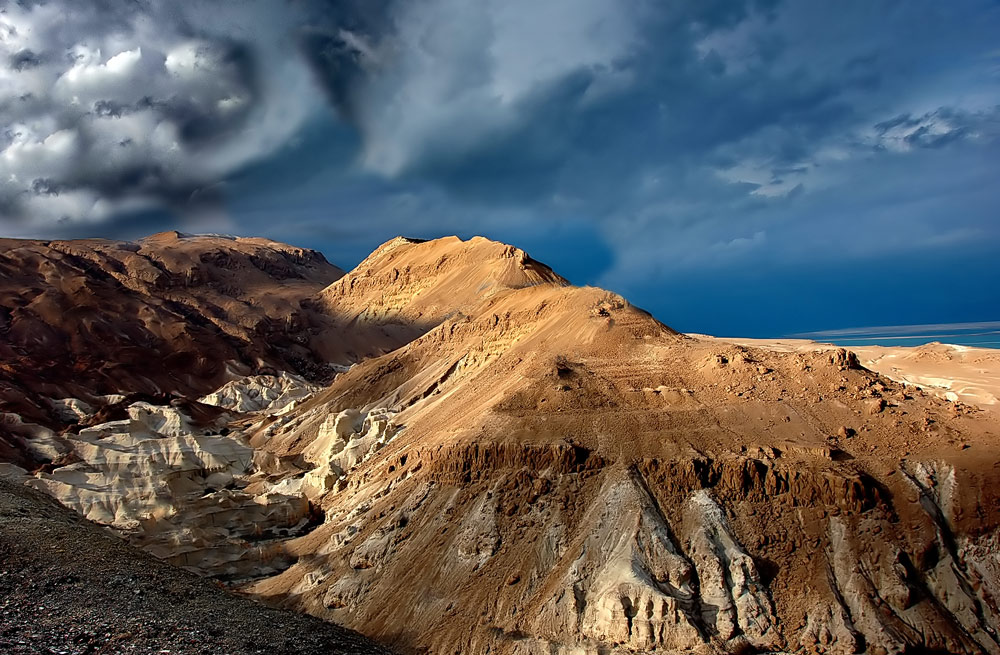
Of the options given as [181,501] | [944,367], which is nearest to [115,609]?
[181,501]

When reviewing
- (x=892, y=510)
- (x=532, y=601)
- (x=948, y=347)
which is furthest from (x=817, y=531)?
(x=948, y=347)

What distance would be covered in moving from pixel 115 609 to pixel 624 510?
45.9 ft

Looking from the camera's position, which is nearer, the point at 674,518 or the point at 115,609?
Result: the point at 115,609

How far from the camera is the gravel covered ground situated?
12648 millimetres

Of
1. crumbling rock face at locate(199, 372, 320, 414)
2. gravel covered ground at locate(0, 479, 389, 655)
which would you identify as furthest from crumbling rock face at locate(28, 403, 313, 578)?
crumbling rock face at locate(199, 372, 320, 414)

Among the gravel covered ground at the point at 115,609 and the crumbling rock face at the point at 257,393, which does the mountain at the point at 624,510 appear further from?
the crumbling rock face at the point at 257,393

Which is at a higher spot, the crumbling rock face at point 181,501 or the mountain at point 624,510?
the mountain at point 624,510

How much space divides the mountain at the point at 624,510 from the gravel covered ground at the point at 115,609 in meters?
5.57

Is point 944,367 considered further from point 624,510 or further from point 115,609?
point 115,609

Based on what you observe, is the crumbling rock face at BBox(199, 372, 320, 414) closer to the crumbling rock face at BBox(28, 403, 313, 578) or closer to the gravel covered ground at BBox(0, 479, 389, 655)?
the crumbling rock face at BBox(28, 403, 313, 578)

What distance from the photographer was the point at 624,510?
21.7 m

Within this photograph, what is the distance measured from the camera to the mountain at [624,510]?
18703 mm

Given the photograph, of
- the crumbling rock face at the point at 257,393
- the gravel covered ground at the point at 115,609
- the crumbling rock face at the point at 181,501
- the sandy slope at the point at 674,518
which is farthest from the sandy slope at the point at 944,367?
the crumbling rock face at the point at 257,393

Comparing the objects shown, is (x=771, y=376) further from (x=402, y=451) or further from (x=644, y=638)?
(x=402, y=451)
